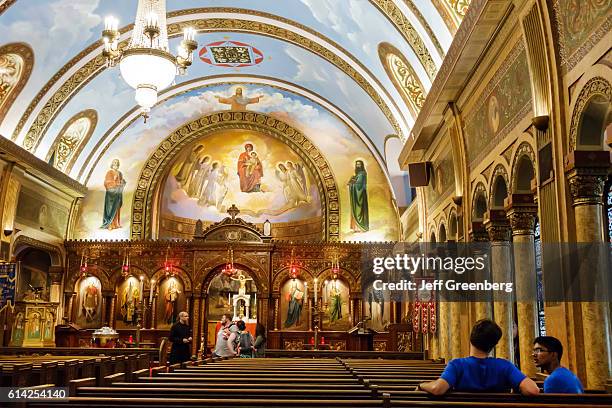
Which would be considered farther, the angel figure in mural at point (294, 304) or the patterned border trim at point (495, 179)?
the angel figure in mural at point (294, 304)

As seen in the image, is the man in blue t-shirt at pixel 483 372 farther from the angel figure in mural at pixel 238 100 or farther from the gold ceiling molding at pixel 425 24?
the angel figure in mural at pixel 238 100

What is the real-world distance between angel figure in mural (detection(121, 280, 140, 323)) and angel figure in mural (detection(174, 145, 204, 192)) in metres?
3.93

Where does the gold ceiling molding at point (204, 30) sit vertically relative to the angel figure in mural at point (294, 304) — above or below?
above

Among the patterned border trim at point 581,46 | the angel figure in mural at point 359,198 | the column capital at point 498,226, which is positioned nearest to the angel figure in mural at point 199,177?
the angel figure in mural at point 359,198

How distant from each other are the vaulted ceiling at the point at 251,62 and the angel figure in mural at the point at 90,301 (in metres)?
3.60

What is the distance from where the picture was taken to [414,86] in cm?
1438

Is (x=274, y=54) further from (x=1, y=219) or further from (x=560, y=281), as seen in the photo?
(x=560, y=281)

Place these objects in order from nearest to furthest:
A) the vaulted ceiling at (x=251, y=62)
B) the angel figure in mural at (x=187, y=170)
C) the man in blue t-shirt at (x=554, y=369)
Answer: the man in blue t-shirt at (x=554, y=369) < the vaulted ceiling at (x=251, y=62) < the angel figure in mural at (x=187, y=170)

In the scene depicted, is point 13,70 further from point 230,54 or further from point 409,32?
point 409,32

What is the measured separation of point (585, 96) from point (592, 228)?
1.32 meters

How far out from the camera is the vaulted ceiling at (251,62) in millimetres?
13781

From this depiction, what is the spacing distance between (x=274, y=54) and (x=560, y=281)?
13706 mm

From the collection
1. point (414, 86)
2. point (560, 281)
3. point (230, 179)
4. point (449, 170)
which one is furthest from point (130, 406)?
point (230, 179)

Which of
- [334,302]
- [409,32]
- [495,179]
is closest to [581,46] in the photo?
[495,179]
